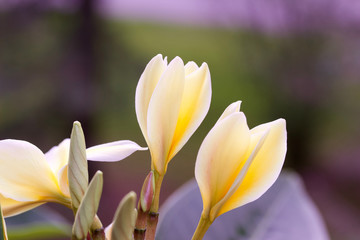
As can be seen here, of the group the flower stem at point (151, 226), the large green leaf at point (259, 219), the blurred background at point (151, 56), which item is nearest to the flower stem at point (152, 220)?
the flower stem at point (151, 226)

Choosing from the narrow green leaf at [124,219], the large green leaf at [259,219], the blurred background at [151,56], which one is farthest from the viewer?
the blurred background at [151,56]

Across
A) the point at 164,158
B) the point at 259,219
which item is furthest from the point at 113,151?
the point at 259,219

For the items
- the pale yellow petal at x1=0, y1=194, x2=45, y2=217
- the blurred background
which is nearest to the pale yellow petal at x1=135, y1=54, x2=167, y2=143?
the pale yellow petal at x1=0, y1=194, x2=45, y2=217

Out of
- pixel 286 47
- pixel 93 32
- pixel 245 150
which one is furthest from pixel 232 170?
pixel 286 47

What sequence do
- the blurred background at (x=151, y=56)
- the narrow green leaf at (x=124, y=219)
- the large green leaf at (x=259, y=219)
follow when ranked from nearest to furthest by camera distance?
the narrow green leaf at (x=124, y=219) < the large green leaf at (x=259, y=219) < the blurred background at (x=151, y=56)

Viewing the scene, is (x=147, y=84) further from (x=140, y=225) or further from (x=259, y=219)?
(x=259, y=219)

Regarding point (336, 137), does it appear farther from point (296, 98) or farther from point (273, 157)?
point (273, 157)

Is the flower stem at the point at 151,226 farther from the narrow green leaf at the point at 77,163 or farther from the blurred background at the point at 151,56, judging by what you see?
the blurred background at the point at 151,56
